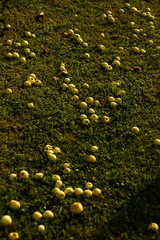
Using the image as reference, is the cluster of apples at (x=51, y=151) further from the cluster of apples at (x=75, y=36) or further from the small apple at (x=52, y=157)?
the cluster of apples at (x=75, y=36)

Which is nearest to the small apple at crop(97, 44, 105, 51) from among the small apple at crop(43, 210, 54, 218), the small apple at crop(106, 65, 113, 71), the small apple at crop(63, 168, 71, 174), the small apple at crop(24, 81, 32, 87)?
the small apple at crop(106, 65, 113, 71)

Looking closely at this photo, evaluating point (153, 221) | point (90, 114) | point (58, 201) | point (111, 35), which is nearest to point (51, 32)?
point (111, 35)

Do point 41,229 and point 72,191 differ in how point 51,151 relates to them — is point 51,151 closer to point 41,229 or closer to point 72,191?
point 72,191

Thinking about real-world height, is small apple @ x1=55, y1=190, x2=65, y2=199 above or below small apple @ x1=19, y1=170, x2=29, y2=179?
above

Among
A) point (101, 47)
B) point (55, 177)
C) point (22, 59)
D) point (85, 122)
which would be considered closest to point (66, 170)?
point (55, 177)

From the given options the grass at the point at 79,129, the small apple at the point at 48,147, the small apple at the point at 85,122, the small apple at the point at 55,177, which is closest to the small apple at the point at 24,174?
the grass at the point at 79,129

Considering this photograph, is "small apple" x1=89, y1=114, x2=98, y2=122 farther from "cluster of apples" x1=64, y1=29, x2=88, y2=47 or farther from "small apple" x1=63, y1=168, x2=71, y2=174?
"cluster of apples" x1=64, y1=29, x2=88, y2=47
